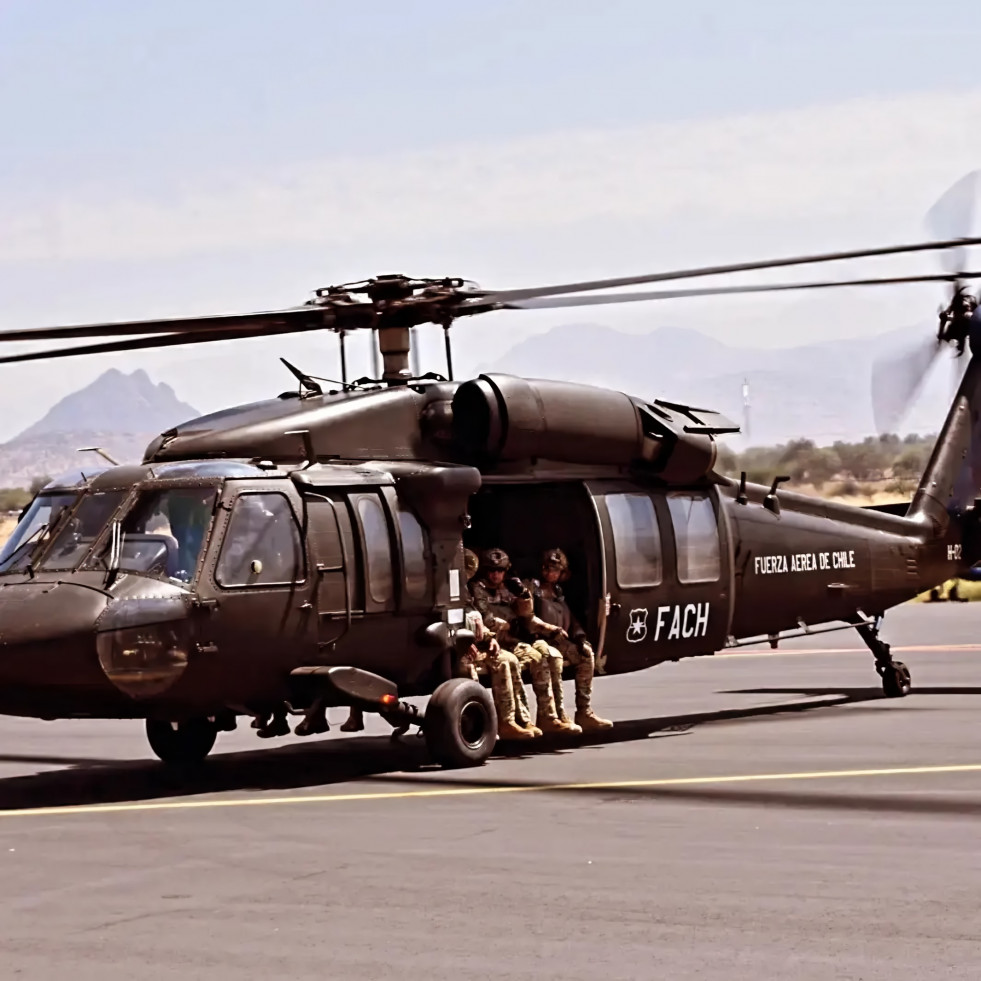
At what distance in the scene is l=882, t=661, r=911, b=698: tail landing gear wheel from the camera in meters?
18.3

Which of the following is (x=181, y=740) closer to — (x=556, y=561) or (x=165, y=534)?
(x=165, y=534)

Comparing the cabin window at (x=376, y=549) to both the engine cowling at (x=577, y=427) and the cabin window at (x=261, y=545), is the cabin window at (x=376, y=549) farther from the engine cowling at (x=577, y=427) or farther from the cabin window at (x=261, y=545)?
the engine cowling at (x=577, y=427)

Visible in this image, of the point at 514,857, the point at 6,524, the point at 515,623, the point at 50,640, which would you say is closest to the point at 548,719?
the point at 515,623

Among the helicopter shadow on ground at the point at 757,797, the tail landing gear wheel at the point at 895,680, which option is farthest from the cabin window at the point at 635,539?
the tail landing gear wheel at the point at 895,680

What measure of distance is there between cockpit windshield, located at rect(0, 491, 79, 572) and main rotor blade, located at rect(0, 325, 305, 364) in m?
1.07

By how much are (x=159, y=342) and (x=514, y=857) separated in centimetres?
570

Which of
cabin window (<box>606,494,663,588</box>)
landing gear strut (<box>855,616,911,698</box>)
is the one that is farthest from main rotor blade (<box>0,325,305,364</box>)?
landing gear strut (<box>855,616,911,698</box>)

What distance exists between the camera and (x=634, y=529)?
1540 cm

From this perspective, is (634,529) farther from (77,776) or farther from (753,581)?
(77,776)

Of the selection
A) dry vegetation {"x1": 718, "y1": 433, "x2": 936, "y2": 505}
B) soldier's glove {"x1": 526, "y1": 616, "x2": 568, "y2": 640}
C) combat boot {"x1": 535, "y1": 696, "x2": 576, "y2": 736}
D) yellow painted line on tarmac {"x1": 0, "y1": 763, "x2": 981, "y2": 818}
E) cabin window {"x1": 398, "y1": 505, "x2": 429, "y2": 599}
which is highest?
cabin window {"x1": 398, "y1": 505, "x2": 429, "y2": 599}

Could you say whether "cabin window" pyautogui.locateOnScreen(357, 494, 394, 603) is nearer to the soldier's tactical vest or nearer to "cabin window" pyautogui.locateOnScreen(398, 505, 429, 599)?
"cabin window" pyautogui.locateOnScreen(398, 505, 429, 599)

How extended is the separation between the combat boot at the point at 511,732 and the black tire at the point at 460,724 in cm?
40

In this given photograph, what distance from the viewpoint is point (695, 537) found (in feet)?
52.6

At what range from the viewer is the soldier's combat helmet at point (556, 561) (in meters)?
15.1
